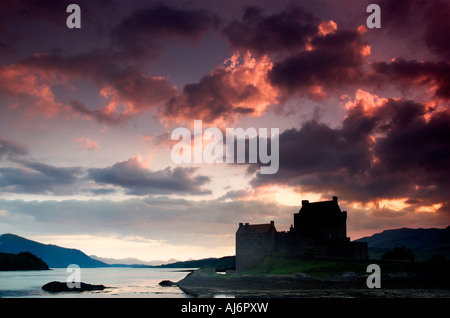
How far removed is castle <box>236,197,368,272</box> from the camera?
86000 mm

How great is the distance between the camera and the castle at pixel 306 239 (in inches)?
3386

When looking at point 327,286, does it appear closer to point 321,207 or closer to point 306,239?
point 306,239

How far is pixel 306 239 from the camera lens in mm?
87562

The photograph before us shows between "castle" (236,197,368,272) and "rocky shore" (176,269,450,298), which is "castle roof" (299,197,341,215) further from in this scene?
"rocky shore" (176,269,450,298)

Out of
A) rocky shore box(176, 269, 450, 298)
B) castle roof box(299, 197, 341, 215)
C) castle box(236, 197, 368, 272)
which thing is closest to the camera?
rocky shore box(176, 269, 450, 298)

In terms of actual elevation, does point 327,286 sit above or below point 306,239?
below

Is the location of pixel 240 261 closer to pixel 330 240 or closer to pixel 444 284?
pixel 330 240

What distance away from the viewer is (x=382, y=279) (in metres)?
69.4

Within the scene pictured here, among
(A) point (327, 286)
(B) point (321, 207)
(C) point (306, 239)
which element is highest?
(B) point (321, 207)

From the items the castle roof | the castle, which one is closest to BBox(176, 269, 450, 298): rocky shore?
the castle

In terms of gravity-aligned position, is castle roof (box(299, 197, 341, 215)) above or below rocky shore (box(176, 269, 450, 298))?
above

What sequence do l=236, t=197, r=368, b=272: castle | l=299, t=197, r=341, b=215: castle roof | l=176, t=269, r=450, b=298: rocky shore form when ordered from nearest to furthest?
1. l=176, t=269, r=450, b=298: rocky shore
2. l=236, t=197, r=368, b=272: castle
3. l=299, t=197, r=341, b=215: castle roof

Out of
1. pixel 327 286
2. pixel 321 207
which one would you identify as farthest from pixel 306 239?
pixel 327 286
